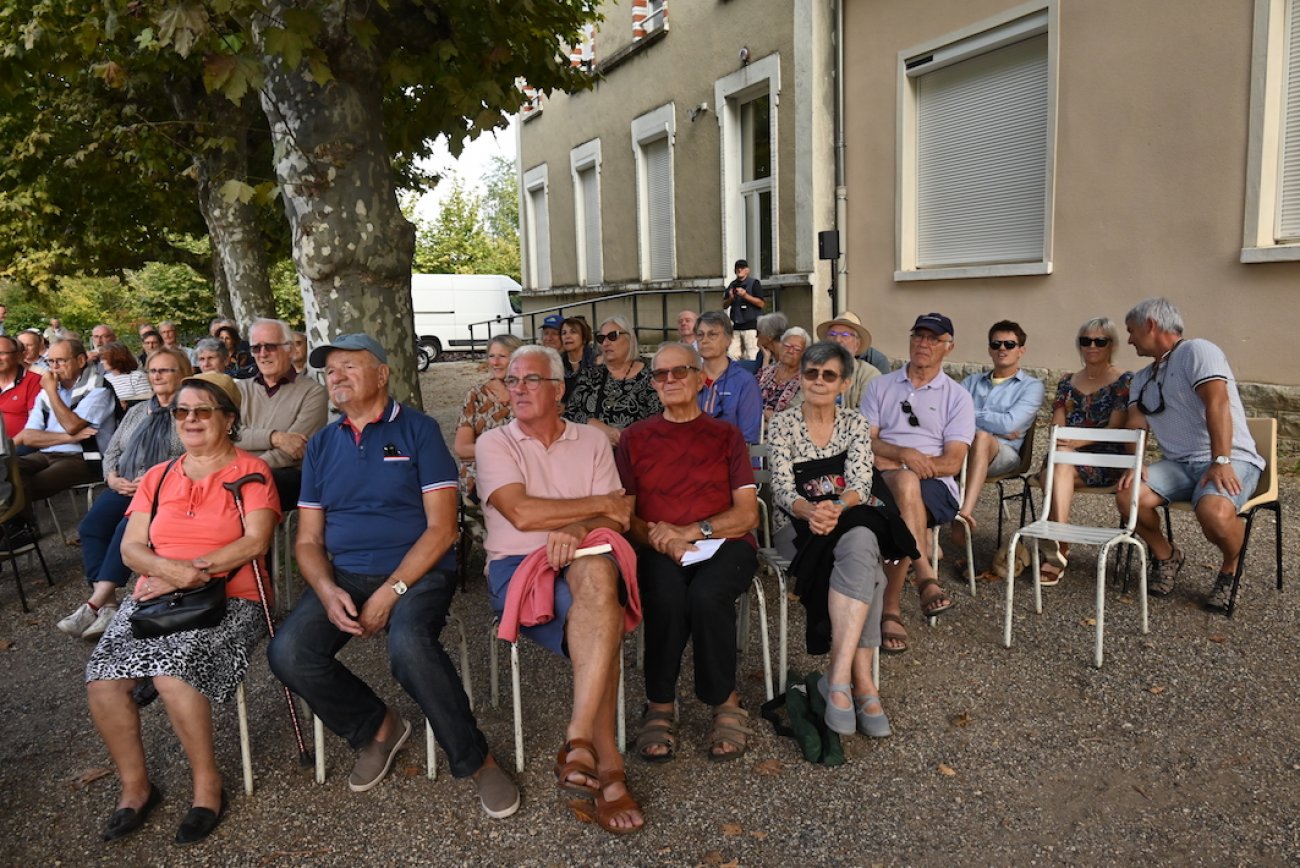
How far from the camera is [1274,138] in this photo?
23.1 ft

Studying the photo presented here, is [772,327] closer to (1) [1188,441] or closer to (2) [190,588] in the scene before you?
(1) [1188,441]

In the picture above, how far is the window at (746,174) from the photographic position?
42.5 feet

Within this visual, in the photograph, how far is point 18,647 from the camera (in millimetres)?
4938

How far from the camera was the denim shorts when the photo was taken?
182 inches

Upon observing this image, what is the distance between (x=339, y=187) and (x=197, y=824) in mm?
3551

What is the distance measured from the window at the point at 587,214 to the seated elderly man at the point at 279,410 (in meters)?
12.8

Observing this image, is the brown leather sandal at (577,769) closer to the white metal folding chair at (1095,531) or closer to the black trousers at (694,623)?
the black trousers at (694,623)

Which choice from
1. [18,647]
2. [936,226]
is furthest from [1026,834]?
[936,226]

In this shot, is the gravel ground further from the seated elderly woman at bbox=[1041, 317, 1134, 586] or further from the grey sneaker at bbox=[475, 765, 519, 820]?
the seated elderly woman at bbox=[1041, 317, 1134, 586]

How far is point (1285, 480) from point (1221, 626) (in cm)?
323

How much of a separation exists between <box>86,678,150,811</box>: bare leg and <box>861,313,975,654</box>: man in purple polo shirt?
9.96 feet

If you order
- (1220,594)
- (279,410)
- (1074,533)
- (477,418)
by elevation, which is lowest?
(1220,594)

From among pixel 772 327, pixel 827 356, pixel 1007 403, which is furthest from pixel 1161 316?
pixel 772 327

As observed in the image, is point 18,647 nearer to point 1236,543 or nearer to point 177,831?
point 177,831
